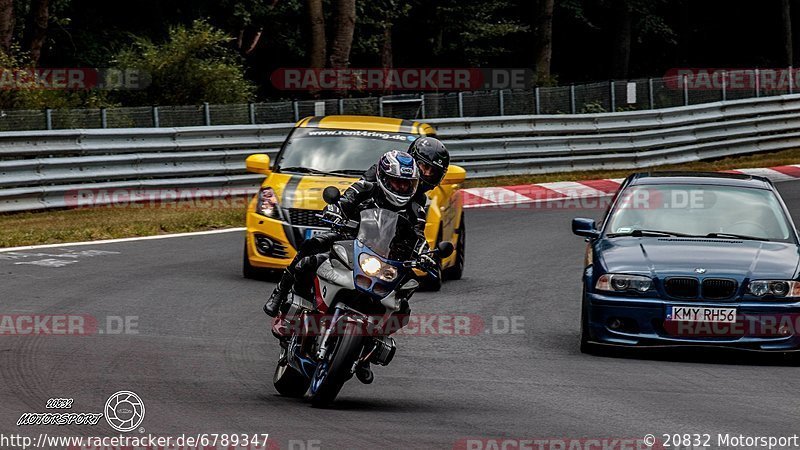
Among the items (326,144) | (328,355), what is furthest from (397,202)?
(326,144)

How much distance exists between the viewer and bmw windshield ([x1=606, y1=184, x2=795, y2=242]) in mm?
12023

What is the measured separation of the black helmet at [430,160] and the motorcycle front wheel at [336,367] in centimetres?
216

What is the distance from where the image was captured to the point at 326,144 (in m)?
15.9

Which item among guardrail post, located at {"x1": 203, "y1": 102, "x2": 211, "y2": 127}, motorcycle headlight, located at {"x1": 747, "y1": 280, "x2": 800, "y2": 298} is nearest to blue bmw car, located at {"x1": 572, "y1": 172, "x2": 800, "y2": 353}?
motorcycle headlight, located at {"x1": 747, "y1": 280, "x2": 800, "y2": 298}

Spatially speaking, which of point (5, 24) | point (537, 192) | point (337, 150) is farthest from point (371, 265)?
point (5, 24)

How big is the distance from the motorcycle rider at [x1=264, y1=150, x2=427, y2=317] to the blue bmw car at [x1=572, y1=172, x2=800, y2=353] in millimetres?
2569

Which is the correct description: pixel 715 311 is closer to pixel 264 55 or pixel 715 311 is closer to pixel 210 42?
pixel 210 42

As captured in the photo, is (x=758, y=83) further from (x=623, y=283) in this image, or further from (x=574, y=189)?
(x=623, y=283)

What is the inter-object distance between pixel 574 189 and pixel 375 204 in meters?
16.4

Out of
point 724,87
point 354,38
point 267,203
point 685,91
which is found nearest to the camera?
point 267,203

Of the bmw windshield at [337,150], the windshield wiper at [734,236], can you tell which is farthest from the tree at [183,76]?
the windshield wiper at [734,236]

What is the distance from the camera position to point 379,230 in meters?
8.52

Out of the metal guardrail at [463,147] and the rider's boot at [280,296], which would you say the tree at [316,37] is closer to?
the metal guardrail at [463,147]

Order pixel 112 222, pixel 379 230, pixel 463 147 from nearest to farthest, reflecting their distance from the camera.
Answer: pixel 379 230 → pixel 112 222 → pixel 463 147
